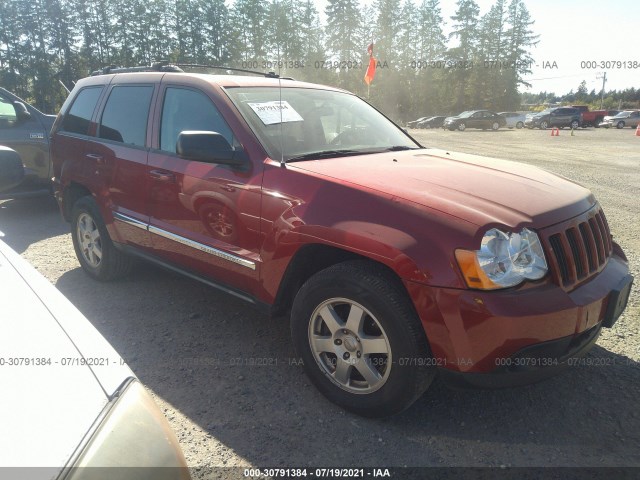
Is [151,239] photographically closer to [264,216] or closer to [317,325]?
[264,216]

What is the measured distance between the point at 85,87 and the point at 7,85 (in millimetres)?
50549

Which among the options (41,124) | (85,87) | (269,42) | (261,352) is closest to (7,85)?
(269,42)

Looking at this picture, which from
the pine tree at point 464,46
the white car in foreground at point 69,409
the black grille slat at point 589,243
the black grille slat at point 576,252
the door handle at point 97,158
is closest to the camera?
the white car in foreground at point 69,409

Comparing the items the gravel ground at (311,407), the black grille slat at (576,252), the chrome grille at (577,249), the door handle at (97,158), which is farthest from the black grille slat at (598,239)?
the door handle at (97,158)

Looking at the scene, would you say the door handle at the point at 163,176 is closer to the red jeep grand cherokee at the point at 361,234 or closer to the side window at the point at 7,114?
the red jeep grand cherokee at the point at 361,234

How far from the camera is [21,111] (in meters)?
6.65

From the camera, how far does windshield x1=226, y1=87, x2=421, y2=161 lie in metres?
2.97

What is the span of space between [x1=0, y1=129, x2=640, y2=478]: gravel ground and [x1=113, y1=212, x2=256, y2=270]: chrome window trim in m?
0.69

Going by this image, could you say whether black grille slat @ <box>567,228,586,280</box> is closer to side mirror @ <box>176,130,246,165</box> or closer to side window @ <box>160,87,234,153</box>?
side mirror @ <box>176,130,246,165</box>

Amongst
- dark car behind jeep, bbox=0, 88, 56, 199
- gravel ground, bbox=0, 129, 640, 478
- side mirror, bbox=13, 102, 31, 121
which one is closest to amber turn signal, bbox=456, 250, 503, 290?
gravel ground, bbox=0, 129, 640, 478

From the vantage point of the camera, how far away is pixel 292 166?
271 cm

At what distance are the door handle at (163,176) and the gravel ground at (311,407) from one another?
1.11 metres

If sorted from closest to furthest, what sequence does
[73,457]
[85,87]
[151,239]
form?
[73,457]
[151,239]
[85,87]

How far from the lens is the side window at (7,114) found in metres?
6.65
